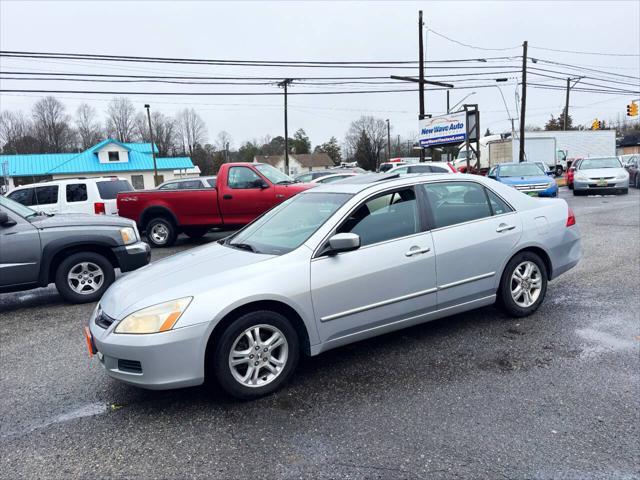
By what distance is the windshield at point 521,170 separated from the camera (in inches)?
687

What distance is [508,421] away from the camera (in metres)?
3.14

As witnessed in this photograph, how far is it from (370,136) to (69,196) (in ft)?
262

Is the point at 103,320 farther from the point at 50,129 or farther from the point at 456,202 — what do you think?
the point at 50,129

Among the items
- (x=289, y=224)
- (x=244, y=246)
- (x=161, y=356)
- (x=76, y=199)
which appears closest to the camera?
(x=161, y=356)

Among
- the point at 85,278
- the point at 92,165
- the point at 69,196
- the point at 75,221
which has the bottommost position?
the point at 85,278

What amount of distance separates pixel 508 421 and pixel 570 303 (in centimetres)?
299

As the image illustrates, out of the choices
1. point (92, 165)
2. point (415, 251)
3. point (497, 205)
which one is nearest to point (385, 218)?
point (415, 251)

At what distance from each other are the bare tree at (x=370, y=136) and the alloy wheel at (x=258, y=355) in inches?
2937

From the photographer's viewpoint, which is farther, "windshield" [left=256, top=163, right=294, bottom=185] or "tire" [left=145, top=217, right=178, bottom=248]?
"tire" [left=145, top=217, right=178, bottom=248]

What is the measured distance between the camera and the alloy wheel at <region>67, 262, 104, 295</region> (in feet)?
21.8

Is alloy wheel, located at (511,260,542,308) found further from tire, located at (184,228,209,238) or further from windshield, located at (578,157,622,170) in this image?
windshield, located at (578,157,622,170)

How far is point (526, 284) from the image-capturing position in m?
4.98

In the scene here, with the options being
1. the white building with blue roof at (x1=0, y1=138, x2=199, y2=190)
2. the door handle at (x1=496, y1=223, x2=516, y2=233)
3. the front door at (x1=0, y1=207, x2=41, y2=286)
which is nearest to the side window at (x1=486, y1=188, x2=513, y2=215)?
the door handle at (x1=496, y1=223, x2=516, y2=233)

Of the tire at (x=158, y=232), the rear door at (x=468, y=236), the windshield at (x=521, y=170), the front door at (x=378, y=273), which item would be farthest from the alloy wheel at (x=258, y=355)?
the windshield at (x=521, y=170)
